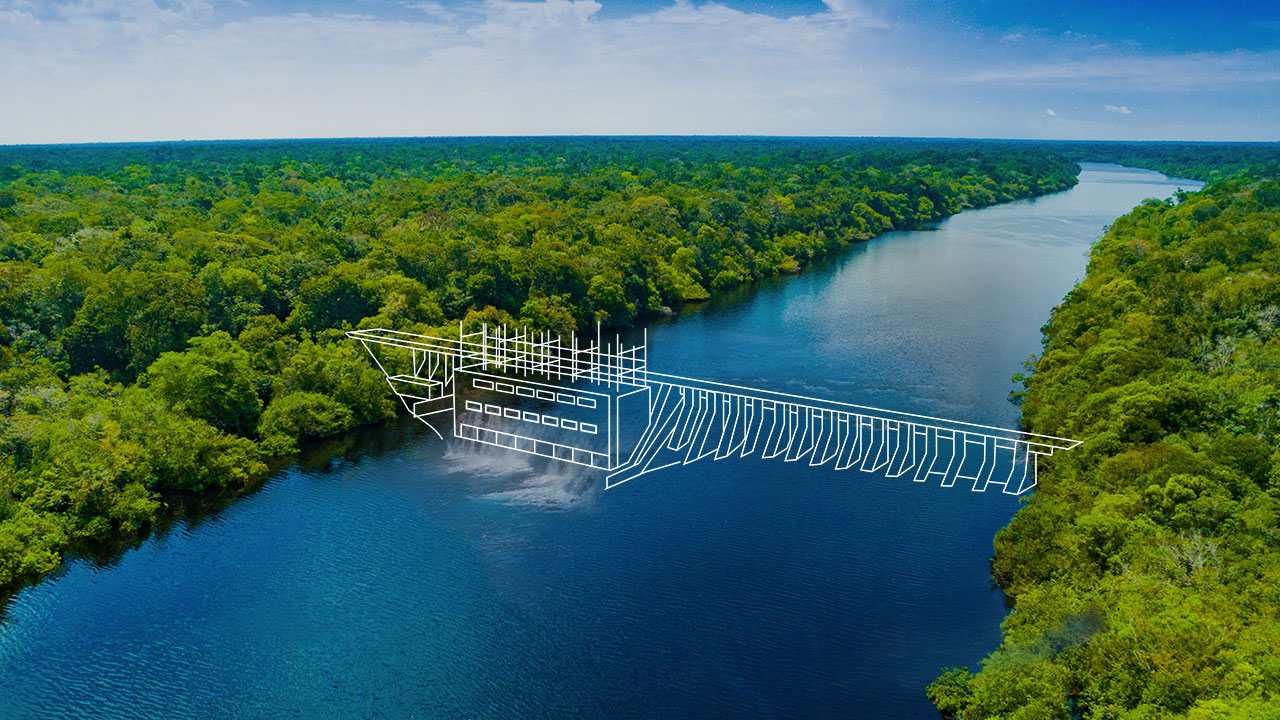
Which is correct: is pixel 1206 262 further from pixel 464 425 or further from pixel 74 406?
pixel 74 406

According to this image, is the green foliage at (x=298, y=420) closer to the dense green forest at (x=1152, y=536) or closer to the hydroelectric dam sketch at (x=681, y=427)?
the hydroelectric dam sketch at (x=681, y=427)

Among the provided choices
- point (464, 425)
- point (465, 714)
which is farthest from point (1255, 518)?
point (464, 425)

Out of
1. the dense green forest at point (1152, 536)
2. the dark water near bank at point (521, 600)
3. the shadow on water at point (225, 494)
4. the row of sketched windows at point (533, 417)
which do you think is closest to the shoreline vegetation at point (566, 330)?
the dense green forest at point (1152, 536)

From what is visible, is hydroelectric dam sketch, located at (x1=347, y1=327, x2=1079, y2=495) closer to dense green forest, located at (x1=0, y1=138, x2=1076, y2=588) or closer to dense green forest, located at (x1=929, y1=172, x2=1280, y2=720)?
dense green forest, located at (x1=929, y1=172, x2=1280, y2=720)

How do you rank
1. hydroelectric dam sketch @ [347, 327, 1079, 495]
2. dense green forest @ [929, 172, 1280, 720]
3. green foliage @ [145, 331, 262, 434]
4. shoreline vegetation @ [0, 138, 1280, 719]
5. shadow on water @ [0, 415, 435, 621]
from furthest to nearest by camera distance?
green foliage @ [145, 331, 262, 434] → hydroelectric dam sketch @ [347, 327, 1079, 495] → shadow on water @ [0, 415, 435, 621] → shoreline vegetation @ [0, 138, 1280, 719] → dense green forest @ [929, 172, 1280, 720]

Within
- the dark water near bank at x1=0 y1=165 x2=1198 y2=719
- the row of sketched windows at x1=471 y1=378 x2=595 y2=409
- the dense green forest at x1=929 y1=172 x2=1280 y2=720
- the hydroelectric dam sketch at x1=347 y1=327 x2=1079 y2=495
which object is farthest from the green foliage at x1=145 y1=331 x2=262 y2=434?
the dense green forest at x1=929 y1=172 x2=1280 y2=720

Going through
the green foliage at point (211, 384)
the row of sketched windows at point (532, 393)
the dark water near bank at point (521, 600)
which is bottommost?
the dark water near bank at point (521, 600)

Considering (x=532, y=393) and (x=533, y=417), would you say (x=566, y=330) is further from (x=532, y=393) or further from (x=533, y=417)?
(x=533, y=417)
